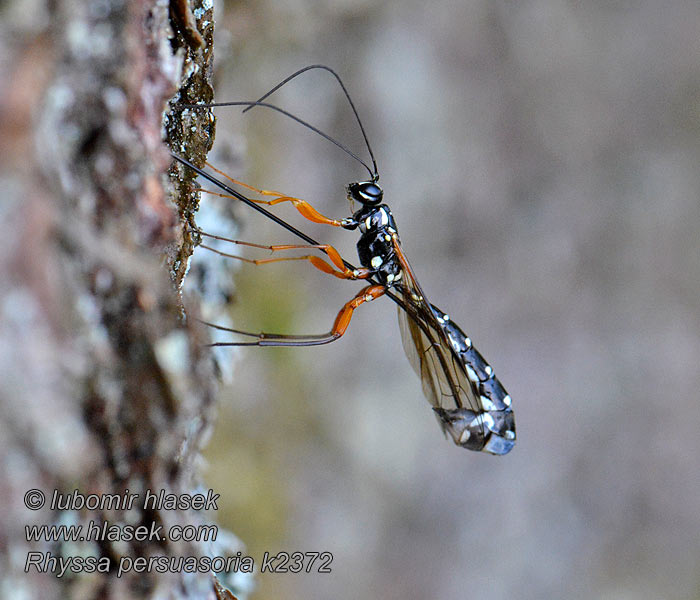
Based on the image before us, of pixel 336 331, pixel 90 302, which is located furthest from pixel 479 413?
pixel 90 302

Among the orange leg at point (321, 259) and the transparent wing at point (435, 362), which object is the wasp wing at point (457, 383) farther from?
the orange leg at point (321, 259)

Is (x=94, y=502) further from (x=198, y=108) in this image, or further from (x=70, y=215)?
(x=198, y=108)

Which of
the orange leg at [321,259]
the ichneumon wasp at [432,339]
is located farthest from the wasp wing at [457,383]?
the orange leg at [321,259]

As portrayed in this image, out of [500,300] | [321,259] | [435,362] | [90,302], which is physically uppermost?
[500,300]

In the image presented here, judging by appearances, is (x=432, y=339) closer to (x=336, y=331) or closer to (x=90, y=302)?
(x=336, y=331)

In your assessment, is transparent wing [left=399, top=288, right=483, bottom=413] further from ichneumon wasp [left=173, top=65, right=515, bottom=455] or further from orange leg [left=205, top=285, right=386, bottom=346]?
orange leg [left=205, top=285, right=386, bottom=346]

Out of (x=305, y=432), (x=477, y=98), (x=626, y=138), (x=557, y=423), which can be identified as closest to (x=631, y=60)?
(x=626, y=138)
